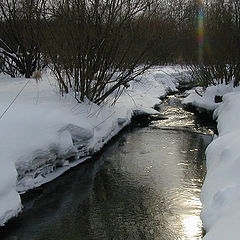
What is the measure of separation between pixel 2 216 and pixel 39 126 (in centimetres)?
283

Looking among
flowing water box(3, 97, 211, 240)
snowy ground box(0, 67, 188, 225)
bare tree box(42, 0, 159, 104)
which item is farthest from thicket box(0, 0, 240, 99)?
flowing water box(3, 97, 211, 240)

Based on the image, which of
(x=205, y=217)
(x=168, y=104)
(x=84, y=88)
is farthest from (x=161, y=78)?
(x=205, y=217)

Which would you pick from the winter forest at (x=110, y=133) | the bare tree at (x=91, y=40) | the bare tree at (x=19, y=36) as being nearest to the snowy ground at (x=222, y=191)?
the winter forest at (x=110, y=133)

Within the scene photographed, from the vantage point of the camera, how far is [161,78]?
25.5 m

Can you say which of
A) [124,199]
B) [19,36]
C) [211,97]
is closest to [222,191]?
[124,199]

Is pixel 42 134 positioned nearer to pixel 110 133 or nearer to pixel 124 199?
pixel 124 199

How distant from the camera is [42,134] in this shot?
773 centimetres

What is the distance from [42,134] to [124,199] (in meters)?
2.42

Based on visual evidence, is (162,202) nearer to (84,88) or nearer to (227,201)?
(227,201)

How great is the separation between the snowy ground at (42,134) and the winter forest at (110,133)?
Answer: 0.10ft

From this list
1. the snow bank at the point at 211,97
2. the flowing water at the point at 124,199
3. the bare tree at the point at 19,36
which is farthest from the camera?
the snow bank at the point at 211,97

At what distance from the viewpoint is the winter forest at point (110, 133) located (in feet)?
18.6

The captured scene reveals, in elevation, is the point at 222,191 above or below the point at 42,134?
below

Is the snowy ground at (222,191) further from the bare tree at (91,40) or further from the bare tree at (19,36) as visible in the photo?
the bare tree at (19,36)
